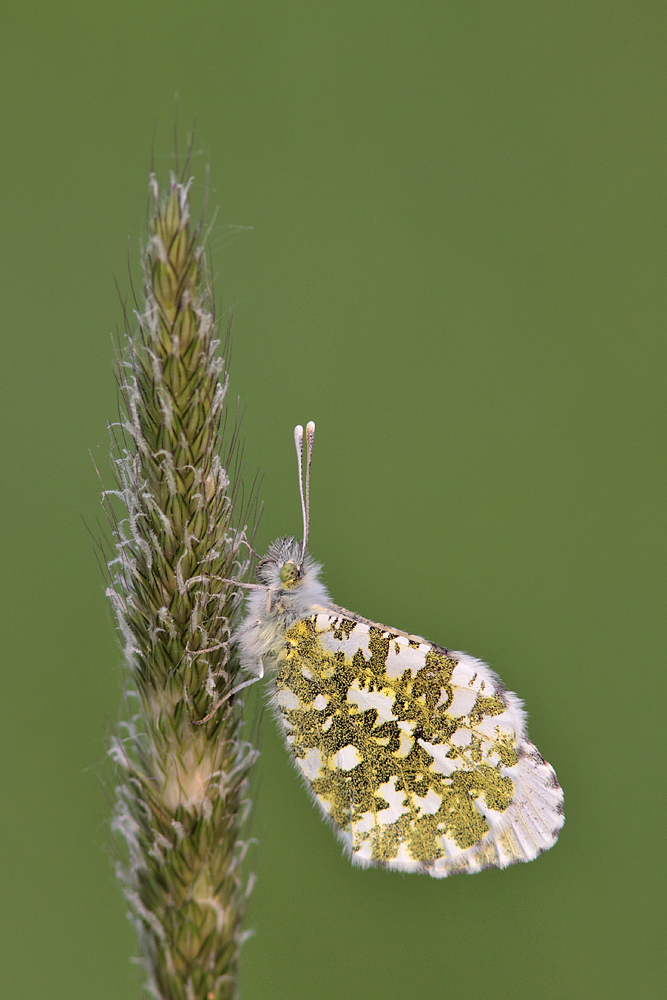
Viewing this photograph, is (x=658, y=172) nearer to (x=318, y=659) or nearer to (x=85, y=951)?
(x=318, y=659)

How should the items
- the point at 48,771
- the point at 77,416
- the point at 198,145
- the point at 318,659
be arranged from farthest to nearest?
the point at 198,145 → the point at 77,416 → the point at 48,771 → the point at 318,659

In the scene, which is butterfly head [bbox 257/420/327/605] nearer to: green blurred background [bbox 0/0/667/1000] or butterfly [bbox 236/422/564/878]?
butterfly [bbox 236/422/564/878]

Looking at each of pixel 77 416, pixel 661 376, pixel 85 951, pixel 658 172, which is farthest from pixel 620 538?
pixel 85 951

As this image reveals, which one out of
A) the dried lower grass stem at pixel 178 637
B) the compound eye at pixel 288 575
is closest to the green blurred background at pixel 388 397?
the compound eye at pixel 288 575

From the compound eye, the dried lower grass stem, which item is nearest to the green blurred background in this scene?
the compound eye

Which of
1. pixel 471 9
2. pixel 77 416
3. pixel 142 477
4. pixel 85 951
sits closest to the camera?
pixel 142 477

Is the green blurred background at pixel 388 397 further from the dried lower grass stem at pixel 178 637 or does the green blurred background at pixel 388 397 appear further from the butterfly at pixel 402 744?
the dried lower grass stem at pixel 178 637

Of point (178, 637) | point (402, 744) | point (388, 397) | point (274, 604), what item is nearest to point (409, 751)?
point (402, 744)
